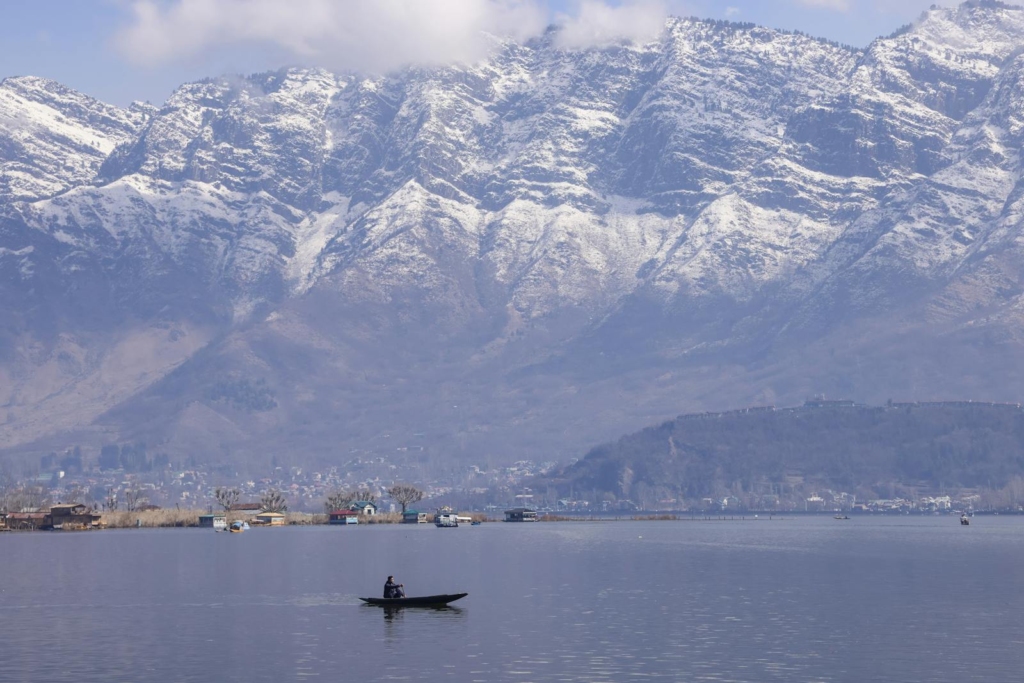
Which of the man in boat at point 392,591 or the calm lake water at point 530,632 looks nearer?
the calm lake water at point 530,632

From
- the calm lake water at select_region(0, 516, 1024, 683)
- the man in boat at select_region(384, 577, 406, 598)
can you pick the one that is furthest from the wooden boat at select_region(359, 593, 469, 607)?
the calm lake water at select_region(0, 516, 1024, 683)

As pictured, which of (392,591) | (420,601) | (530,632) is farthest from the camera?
(392,591)

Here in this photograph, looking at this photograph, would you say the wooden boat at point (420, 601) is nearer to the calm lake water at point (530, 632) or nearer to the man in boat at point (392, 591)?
the man in boat at point (392, 591)

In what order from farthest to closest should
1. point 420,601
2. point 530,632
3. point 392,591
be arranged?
1. point 392,591
2. point 420,601
3. point 530,632

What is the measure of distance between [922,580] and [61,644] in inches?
3791

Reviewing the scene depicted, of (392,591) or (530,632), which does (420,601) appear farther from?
(530,632)

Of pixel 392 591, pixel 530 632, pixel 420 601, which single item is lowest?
pixel 530 632

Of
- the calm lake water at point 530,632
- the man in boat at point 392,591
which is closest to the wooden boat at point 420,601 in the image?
the man in boat at point 392,591

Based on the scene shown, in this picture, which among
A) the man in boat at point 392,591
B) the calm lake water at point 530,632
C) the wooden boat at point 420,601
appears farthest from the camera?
the man in boat at point 392,591

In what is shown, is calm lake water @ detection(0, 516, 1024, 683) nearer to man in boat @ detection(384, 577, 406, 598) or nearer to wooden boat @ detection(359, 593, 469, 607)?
wooden boat @ detection(359, 593, 469, 607)

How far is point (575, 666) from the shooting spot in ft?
410

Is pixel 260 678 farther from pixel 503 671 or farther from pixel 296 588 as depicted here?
pixel 296 588

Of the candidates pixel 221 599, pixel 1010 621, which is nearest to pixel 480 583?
pixel 221 599

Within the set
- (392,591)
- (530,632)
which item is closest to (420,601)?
(392,591)
